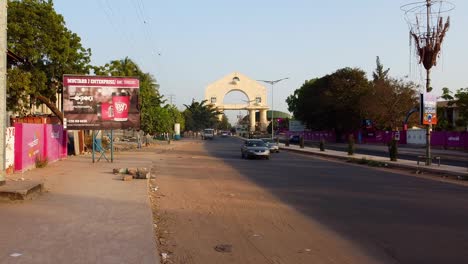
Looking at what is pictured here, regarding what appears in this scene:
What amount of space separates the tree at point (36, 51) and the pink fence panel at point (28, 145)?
852 centimetres

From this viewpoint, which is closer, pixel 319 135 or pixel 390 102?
pixel 390 102

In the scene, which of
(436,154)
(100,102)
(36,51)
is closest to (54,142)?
(100,102)

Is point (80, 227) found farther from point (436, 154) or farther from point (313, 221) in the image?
point (436, 154)

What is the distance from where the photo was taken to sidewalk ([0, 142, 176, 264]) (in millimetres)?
6841

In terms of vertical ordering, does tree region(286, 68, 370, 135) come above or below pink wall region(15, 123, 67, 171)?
above

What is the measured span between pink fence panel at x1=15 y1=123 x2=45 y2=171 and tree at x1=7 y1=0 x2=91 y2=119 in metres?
8.52

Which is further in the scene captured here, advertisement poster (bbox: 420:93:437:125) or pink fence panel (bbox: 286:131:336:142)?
pink fence panel (bbox: 286:131:336:142)

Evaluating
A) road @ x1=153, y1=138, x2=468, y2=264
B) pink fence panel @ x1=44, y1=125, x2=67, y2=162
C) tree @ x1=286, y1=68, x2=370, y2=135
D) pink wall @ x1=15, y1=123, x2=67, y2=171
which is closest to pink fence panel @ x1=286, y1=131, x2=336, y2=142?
tree @ x1=286, y1=68, x2=370, y2=135

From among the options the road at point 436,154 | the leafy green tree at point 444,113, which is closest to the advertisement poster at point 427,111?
the road at point 436,154

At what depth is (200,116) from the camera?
124 m

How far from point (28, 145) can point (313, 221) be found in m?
13.8

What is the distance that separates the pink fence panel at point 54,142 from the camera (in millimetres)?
24281

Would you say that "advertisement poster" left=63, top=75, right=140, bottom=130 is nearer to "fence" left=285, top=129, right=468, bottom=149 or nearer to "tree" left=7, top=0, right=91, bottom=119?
"tree" left=7, top=0, right=91, bottom=119

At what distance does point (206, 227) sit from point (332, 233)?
237 cm
